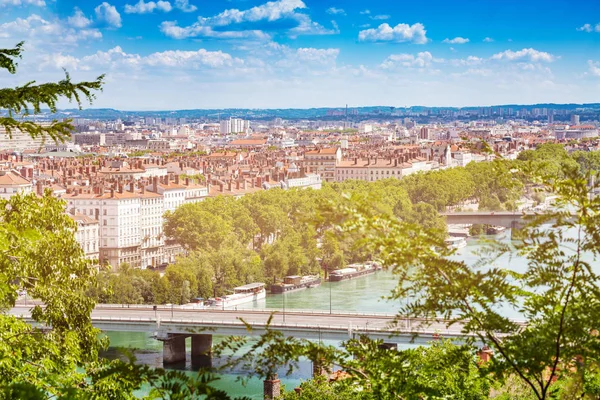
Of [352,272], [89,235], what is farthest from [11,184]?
[352,272]

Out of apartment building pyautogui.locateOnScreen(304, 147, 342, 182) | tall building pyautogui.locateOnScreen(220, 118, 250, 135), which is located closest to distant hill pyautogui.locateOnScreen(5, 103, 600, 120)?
tall building pyautogui.locateOnScreen(220, 118, 250, 135)

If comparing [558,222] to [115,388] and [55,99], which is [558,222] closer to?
[55,99]

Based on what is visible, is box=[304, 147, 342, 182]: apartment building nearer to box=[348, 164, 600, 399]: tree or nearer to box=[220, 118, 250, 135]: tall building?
box=[348, 164, 600, 399]: tree

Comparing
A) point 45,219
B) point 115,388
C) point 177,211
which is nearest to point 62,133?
point 115,388

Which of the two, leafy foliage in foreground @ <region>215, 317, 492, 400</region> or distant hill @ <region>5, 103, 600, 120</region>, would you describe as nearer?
leafy foliage in foreground @ <region>215, 317, 492, 400</region>

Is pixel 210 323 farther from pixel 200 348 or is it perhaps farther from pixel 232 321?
pixel 200 348

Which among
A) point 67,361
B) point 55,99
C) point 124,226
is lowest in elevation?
point 124,226
